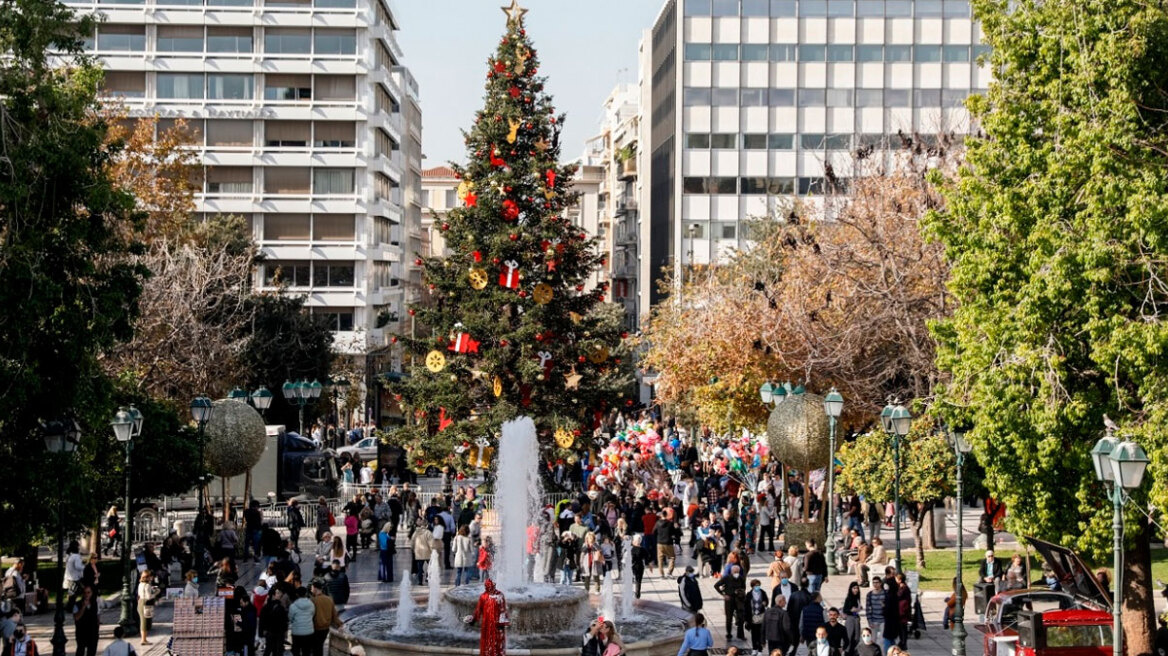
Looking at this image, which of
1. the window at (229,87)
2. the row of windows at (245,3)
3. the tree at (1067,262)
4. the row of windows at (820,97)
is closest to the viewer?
the tree at (1067,262)

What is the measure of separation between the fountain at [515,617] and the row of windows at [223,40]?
1922 inches

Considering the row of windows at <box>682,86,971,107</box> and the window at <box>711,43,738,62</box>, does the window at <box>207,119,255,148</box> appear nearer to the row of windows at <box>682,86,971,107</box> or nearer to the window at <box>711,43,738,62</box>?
the row of windows at <box>682,86,971,107</box>

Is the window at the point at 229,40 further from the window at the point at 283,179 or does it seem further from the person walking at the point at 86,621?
the person walking at the point at 86,621

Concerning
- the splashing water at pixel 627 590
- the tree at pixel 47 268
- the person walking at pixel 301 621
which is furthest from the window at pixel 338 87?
the person walking at pixel 301 621

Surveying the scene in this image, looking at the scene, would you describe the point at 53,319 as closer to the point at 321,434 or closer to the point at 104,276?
the point at 104,276

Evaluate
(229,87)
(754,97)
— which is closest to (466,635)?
(229,87)

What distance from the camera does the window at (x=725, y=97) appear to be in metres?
79.6

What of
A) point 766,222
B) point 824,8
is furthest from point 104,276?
point 824,8

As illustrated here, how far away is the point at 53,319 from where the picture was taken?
71.8 ft

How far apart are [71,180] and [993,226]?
41.6 feet

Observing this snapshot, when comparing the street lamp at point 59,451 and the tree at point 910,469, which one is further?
the tree at point 910,469

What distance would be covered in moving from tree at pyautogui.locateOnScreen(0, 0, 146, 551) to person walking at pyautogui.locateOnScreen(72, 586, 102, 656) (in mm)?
1365

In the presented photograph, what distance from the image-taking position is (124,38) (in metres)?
70.8

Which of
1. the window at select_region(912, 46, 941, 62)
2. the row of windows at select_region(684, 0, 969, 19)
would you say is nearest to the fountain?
the row of windows at select_region(684, 0, 969, 19)
